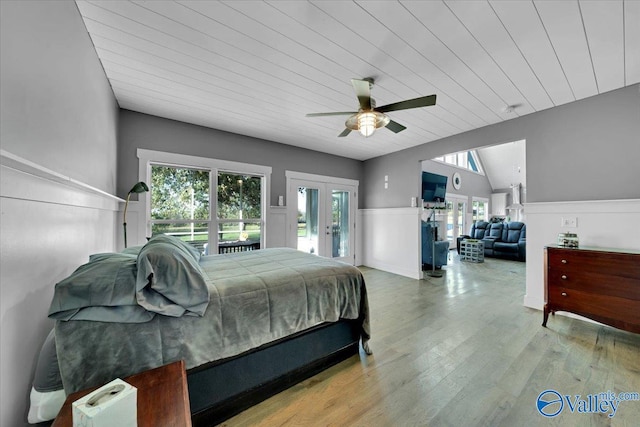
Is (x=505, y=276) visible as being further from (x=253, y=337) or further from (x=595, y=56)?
(x=253, y=337)

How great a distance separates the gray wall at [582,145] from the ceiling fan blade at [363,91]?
8.12 ft

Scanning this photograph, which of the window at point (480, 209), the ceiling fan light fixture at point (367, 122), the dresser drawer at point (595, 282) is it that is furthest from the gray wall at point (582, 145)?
the window at point (480, 209)

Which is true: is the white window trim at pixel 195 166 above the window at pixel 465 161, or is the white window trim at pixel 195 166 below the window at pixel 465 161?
below

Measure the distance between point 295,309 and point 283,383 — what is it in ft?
1.69

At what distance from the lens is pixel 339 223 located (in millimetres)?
5172

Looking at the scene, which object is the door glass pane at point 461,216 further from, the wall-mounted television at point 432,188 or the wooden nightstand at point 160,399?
the wooden nightstand at point 160,399

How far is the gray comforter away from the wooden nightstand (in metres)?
0.21

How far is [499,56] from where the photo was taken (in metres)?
1.95

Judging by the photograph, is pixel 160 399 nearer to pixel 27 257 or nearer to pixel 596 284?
pixel 27 257

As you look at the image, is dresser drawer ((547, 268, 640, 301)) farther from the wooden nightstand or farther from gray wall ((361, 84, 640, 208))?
the wooden nightstand

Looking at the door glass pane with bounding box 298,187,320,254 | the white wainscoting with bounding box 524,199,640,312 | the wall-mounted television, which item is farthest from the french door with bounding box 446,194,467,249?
the door glass pane with bounding box 298,187,320,254

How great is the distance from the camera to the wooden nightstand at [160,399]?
751 mm

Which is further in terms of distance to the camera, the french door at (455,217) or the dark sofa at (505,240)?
the french door at (455,217)

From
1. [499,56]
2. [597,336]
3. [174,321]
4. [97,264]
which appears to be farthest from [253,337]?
[597,336]
